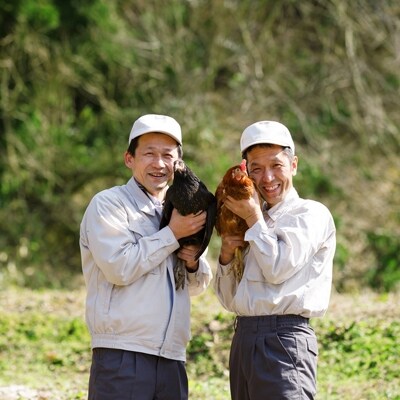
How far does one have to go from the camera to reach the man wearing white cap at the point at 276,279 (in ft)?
12.5

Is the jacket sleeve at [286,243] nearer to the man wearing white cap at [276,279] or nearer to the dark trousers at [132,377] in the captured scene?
the man wearing white cap at [276,279]

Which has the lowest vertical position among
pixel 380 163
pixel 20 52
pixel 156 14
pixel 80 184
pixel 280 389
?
pixel 280 389

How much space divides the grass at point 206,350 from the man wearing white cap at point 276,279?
205cm

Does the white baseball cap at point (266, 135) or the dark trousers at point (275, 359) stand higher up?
the white baseball cap at point (266, 135)

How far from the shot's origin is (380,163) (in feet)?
45.6

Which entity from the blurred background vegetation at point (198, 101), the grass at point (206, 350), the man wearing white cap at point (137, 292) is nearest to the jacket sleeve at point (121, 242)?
the man wearing white cap at point (137, 292)

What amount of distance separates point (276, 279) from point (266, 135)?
71 cm

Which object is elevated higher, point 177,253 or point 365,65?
point 365,65

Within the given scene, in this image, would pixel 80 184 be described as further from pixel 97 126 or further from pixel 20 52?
pixel 20 52

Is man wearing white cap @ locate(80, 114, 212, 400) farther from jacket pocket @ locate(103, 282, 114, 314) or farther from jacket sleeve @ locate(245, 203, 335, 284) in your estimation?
jacket sleeve @ locate(245, 203, 335, 284)

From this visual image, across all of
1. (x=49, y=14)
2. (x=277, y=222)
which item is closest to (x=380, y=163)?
(x=49, y=14)

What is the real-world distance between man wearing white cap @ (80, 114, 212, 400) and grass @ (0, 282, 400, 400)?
2.03 m

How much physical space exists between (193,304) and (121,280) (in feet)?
17.5

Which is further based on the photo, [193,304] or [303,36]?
[303,36]
